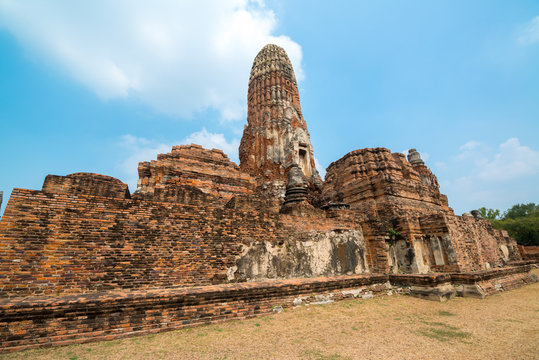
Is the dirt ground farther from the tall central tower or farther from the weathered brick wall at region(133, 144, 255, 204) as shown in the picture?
the tall central tower

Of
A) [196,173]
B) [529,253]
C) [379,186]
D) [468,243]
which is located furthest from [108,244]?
[529,253]

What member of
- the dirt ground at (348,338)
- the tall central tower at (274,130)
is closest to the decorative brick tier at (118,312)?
the dirt ground at (348,338)

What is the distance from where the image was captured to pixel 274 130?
24250 mm

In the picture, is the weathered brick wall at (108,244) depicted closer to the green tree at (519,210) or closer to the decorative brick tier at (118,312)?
the decorative brick tier at (118,312)

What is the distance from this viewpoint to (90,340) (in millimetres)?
3879

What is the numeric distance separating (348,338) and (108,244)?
4837 mm

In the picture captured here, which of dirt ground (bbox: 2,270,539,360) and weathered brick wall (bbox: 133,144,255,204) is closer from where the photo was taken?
dirt ground (bbox: 2,270,539,360)

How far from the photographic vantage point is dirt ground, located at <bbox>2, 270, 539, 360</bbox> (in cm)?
343

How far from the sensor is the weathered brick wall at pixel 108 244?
15.1 feet

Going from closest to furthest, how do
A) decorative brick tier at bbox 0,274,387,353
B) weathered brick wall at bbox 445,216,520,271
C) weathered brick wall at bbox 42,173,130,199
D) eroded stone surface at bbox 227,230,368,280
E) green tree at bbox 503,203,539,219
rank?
decorative brick tier at bbox 0,274,387,353 < eroded stone surface at bbox 227,230,368,280 < weathered brick wall at bbox 42,173,130,199 < weathered brick wall at bbox 445,216,520,271 < green tree at bbox 503,203,539,219

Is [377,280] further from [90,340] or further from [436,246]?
[90,340]

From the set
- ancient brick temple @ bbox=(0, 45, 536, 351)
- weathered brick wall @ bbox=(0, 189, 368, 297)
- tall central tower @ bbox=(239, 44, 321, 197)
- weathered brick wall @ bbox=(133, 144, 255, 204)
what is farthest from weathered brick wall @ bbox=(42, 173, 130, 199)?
tall central tower @ bbox=(239, 44, 321, 197)

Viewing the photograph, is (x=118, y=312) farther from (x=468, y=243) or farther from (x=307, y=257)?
(x=468, y=243)

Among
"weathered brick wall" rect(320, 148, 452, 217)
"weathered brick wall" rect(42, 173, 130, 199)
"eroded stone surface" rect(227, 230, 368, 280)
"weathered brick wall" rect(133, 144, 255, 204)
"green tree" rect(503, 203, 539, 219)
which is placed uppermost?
"green tree" rect(503, 203, 539, 219)
